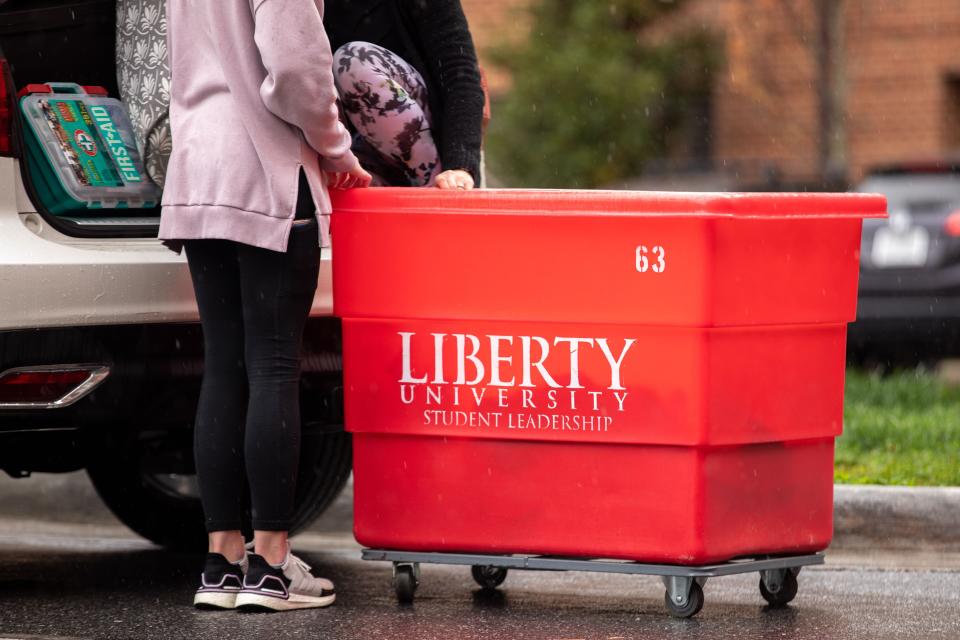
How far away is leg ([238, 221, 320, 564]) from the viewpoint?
390 centimetres

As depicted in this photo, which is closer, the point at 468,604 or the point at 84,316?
the point at 84,316

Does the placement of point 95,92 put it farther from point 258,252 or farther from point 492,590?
point 492,590

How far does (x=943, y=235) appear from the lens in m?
9.09

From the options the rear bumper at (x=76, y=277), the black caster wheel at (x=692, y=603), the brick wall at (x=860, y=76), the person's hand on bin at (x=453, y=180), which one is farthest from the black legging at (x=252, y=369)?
the brick wall at (x=860, y=76)

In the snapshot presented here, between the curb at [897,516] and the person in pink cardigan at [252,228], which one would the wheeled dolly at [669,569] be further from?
the curb at [897,516]

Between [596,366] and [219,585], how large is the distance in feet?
3.33

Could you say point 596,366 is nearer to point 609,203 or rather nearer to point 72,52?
point 609,203

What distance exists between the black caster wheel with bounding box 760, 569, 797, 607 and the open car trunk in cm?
168

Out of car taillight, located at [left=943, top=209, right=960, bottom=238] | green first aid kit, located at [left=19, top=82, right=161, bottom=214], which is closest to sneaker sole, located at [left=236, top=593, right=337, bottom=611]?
green first aid kit, located at [left=19, top=82, right=161, bottom=214]

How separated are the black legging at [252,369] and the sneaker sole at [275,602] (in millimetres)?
157

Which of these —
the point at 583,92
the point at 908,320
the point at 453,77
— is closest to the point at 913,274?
the point at 908,320

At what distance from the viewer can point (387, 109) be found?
4.12 m

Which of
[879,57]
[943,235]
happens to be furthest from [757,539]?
[879,57]

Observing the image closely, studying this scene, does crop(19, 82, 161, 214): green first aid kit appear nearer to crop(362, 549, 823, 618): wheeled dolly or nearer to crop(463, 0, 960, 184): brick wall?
crop(362, 549, 823, 618): wheeled dolly
